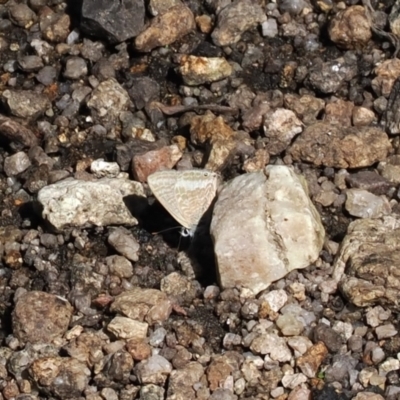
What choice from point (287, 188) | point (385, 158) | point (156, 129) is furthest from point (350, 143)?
point (156, 129)

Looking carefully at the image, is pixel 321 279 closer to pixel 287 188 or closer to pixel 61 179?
pixel 287 188

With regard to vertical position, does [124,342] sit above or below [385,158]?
below

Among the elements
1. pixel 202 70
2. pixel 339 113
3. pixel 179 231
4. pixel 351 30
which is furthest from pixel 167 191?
pixel 351 30

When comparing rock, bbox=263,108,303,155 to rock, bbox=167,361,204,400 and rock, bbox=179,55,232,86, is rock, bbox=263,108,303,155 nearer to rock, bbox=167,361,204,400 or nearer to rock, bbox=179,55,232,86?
rock, bbox=179,55,232,86

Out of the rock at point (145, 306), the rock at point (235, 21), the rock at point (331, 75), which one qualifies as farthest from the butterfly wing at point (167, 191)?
the rock at point (235, 21)

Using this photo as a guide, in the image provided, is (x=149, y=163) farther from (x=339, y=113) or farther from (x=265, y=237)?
(x=339, y=113)

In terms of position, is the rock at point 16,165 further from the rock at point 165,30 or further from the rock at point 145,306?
the rock at point 145,306

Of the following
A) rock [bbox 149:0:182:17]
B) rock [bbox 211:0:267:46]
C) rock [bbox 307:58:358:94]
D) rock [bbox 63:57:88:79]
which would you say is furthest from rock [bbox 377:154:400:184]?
rock [bbox 63:57:88:79]

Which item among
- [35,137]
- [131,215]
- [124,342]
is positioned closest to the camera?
[124,342]
